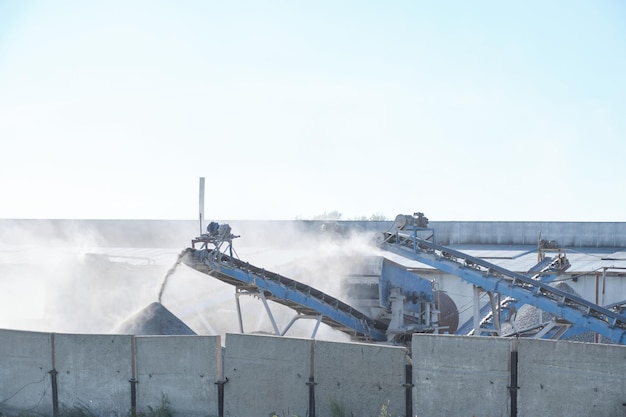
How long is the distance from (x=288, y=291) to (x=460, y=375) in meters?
7.33

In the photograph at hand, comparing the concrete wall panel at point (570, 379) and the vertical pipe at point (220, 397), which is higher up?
the concrete wall panel at point (570, 379)

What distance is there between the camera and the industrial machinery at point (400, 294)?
15.4m

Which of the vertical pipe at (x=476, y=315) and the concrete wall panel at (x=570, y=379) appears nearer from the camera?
the concrete wall panel at (x=570, y=379)

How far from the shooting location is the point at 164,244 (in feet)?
144

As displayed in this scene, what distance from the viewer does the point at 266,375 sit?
980 cm

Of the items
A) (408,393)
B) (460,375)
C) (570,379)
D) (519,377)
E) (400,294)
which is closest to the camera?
(570,379)

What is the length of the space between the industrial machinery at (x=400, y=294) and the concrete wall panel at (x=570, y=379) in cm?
724

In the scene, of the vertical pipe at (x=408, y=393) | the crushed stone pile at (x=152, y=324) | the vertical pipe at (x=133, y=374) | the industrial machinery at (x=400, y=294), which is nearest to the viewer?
the vertical pipe at (x=408, y=393)

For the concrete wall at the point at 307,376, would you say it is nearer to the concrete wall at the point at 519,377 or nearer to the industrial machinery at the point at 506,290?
the concrete wall at the point at 519,377

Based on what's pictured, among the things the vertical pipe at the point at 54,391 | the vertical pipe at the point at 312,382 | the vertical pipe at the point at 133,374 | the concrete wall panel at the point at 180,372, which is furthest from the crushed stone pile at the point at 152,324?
the vertical pipe at the point at 312,382

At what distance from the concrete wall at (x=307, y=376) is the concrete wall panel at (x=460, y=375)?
0.25 meters

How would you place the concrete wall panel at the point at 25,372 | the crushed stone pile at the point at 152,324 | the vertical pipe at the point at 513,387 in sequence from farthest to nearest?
the crushed stone pile at the point at 152,324 → the concrete wall panel at the point at 25,372 → the vertical pipe at the point at 513,387

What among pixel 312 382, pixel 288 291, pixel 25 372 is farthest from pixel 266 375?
pixel 288 291

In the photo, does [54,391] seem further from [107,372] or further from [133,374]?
[133,374]
